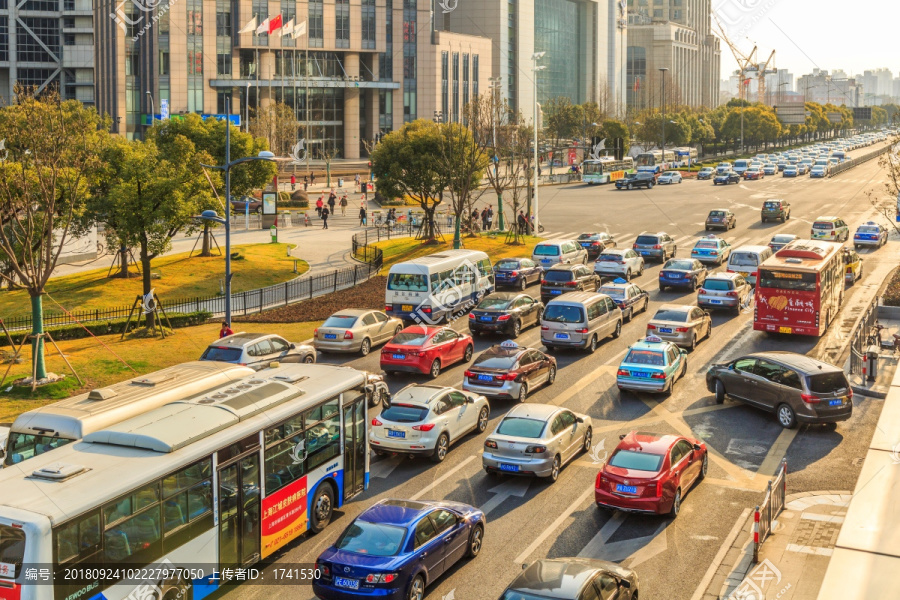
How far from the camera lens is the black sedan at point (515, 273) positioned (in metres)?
43.6

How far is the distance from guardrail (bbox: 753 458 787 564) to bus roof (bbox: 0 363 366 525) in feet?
26.0

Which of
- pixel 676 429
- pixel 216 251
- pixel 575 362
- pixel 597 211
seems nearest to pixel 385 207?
pixel 597 211

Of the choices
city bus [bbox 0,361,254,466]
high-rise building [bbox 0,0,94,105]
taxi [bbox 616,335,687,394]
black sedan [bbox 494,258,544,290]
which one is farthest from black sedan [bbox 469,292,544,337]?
high-rise building [bbox 0,0,94,105]

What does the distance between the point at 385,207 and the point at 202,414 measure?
6611 centimetres

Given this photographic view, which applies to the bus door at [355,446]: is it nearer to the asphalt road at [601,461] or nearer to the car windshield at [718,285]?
the asphalt road at [601,461]

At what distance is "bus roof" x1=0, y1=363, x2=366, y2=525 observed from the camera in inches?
491

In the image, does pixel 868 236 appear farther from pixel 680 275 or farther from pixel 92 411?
pixel 92 411

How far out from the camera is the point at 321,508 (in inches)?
704

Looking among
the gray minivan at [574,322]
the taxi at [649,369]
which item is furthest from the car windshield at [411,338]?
the taxi at [649,369]

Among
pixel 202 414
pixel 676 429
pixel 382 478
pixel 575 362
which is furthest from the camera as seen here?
pixel 575 362

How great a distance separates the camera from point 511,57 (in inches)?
6314

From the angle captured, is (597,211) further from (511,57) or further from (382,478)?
(511,57)

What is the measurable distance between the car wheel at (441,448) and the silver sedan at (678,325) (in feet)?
40.4

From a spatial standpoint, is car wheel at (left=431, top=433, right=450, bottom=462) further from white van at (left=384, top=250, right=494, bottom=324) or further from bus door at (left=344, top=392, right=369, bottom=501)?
white van at (left=384, top=250, right=494, bottom=324)
